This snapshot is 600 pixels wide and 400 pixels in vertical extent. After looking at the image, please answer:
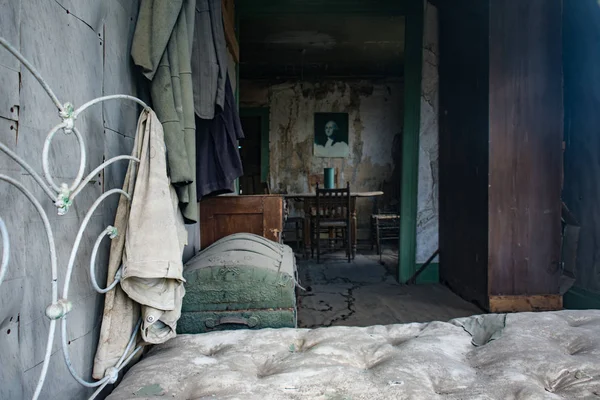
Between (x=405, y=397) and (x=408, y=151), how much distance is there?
3309mm

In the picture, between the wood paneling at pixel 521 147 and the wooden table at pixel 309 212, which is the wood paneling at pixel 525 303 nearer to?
the wood paneling at pixel 521 147

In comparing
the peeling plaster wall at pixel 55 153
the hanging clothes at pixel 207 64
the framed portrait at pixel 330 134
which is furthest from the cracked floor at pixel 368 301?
the framed portrait at pixel 330 134

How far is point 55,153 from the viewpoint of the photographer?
1015mm

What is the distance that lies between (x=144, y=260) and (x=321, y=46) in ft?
18.1

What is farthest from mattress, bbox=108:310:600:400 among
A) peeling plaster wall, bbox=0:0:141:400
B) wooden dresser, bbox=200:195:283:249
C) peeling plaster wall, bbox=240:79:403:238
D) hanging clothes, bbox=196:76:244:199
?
peeling plaster wall, bbox=240:79:403:238

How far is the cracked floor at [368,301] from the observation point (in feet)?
9.32

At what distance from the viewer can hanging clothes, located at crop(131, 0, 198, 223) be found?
4.37 ft

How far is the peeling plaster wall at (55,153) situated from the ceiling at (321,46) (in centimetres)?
364

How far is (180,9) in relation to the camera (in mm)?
1387

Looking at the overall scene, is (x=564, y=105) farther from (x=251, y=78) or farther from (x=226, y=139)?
(x=251, y=78)

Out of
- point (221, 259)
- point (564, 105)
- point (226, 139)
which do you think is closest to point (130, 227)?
point (221, 259)

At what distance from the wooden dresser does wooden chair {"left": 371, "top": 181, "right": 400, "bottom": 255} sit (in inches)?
118

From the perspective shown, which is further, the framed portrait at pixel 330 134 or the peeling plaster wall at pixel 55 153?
the framed portrait at pixel 330 134

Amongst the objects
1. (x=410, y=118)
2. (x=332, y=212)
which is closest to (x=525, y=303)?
(x=410, y=118)
